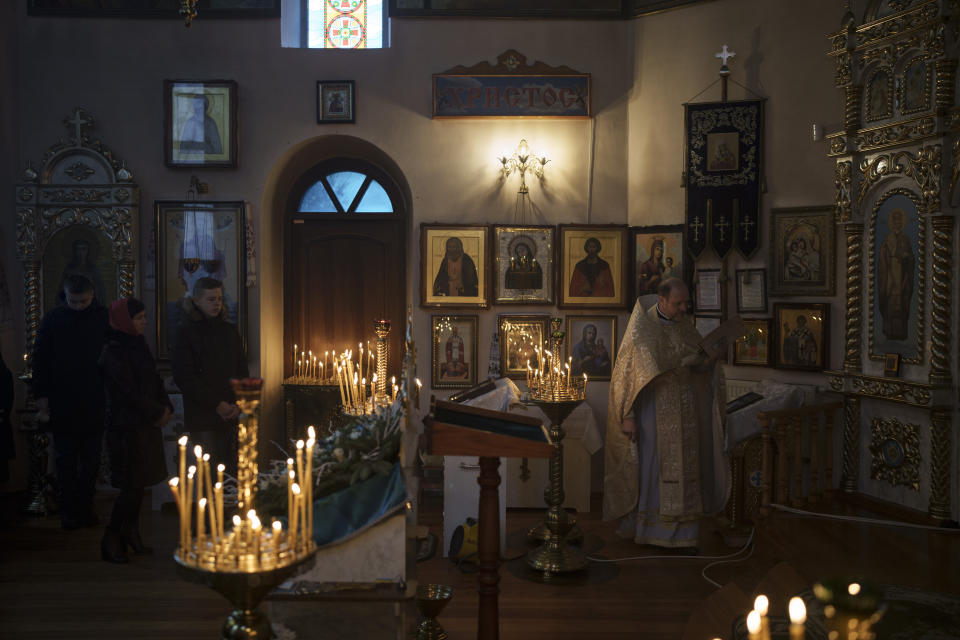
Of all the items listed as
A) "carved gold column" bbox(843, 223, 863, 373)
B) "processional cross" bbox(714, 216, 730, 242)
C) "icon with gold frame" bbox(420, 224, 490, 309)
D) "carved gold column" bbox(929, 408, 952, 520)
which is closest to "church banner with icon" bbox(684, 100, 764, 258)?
"processional cross" bbox(714, 216, 730, 242)

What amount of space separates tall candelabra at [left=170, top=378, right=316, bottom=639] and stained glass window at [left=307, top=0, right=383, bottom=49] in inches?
246

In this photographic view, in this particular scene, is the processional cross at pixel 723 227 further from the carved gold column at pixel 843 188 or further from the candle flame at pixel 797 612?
the candle flame at pixel 797 612

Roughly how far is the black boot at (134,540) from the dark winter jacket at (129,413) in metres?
0.44

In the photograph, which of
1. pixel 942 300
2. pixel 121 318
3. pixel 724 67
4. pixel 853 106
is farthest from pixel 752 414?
pixel 121 318

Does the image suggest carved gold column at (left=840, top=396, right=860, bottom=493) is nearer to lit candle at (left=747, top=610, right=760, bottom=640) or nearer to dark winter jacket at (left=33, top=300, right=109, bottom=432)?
lit candle at (left=747, top=610, right=760, bottom=640)

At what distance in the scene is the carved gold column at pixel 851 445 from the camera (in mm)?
6070

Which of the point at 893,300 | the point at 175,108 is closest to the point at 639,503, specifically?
the point at 893,300

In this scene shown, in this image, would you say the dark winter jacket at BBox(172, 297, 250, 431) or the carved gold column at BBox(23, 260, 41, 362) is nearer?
the dark winter jacket at BBox(172, 297, 250, 431)

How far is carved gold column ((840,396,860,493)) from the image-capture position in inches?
239

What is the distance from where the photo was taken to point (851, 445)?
6070 mm

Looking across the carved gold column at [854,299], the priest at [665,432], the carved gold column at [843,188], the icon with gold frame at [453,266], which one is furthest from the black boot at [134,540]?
the carved gold column at [843,188]

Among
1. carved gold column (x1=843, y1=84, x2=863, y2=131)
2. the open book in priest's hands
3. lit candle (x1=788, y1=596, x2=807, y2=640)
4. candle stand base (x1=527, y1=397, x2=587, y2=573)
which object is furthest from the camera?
carved gold column (x1=843, y1=84, x2=863, y2=131)

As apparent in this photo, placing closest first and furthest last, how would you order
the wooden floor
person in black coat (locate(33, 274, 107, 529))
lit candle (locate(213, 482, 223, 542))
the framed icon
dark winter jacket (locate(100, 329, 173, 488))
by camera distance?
lit candle (locate(213, 482, 223, 542))
the wooden floor
dark winter jacket (locate(100, 329, 173, 488))
person in black coat (locate(33, 274, 107, 529))
the framed icon

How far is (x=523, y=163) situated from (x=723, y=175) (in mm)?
1753
